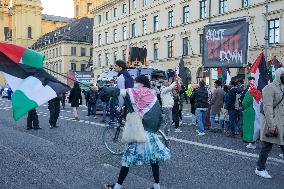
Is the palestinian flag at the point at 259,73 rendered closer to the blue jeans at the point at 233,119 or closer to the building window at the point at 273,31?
the blue jeans at the point at 233,119

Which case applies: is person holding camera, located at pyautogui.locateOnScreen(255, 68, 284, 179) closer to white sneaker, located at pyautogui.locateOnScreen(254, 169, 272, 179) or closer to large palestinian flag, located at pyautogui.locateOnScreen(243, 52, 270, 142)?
white sneaker, located at pyautogui.locateOnScreen(254, 169, 272, 179)

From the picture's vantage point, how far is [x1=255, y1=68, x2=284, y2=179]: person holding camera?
6.83 meters

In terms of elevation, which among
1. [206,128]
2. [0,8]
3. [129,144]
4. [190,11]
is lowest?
[206,128]

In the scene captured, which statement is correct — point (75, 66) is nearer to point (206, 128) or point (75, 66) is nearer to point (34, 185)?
point (206, 128)

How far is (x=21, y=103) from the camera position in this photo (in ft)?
21.6

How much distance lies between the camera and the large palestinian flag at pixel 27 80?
21.7ft

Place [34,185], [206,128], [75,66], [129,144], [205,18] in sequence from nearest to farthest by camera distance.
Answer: [129,144] → [34,185] → [206,128] → [205,18] → [75,66]

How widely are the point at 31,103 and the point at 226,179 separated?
11.9 feet

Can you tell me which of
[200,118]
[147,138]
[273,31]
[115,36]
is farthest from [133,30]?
[147,138]

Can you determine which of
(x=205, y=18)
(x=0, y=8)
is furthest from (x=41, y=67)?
(x=0, y=8)

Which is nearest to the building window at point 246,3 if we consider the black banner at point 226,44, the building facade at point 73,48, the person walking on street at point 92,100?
the black banner at point 226,44

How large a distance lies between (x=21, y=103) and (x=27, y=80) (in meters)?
0.41

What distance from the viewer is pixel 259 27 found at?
34.6 metres

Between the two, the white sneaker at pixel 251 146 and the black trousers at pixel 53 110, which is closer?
the white sneaker at pixel 251 146
